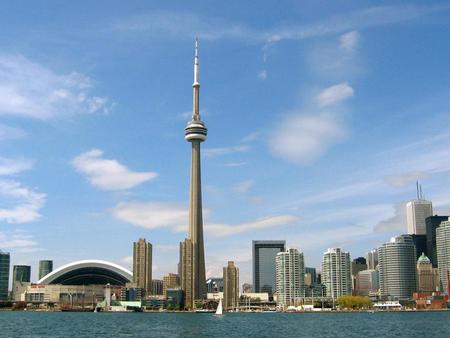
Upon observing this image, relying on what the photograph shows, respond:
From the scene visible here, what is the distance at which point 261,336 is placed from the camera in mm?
99188

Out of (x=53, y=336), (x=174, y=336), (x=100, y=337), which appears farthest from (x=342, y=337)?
(x=53, y=336)

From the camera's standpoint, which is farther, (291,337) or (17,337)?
(291,337)

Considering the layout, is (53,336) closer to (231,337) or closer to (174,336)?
(174,336)

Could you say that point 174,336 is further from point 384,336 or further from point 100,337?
point 384,336

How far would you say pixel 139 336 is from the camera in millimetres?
96250

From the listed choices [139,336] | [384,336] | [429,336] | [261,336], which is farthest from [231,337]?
[429,336]

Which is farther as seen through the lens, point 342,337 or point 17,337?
point 342,337

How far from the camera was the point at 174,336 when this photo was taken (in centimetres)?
9781

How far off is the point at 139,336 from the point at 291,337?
2312cm

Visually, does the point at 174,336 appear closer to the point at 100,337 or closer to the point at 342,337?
the point at 100,337

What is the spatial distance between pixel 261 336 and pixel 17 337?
36.4m

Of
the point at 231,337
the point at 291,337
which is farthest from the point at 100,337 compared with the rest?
the point at 291,337

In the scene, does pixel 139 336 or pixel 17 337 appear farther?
pixel 139 336

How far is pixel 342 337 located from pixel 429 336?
13518 mm
